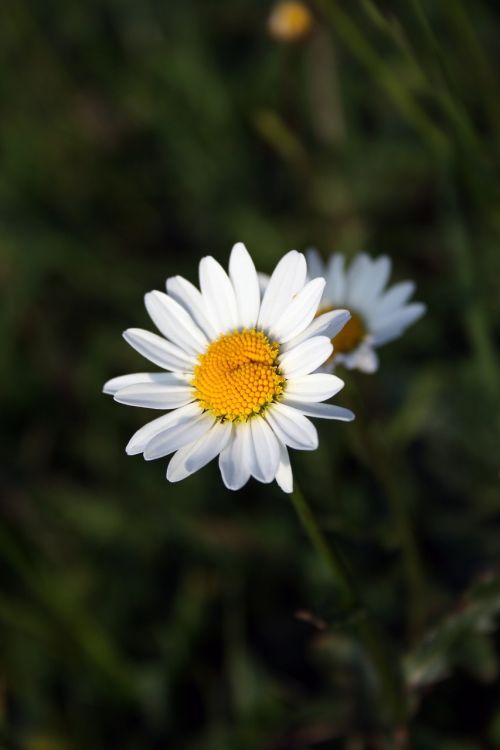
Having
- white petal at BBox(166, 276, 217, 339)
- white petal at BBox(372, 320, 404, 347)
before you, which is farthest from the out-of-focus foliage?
white petal at BBox(166, 276, 217, 339)

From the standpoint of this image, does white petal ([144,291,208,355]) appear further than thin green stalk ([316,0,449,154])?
No

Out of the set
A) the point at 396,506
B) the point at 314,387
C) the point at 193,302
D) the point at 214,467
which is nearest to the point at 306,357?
the point at 314,387

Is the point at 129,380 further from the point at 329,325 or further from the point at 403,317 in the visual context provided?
the point at 403,317

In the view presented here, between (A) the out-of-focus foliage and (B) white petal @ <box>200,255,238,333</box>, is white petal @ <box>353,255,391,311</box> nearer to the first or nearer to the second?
(A) the out-of-focus foliage

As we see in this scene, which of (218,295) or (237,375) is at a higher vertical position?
(218,295)

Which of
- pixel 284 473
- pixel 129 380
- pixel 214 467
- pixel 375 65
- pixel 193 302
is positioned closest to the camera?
pixel 284 473

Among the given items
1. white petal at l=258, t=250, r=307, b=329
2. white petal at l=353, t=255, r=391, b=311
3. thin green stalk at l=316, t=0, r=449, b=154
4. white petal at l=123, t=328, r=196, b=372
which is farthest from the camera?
thin green stalk at l=316, t=0, r=449, b=154

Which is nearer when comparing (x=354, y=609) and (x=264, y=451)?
(x=264, y=451)
